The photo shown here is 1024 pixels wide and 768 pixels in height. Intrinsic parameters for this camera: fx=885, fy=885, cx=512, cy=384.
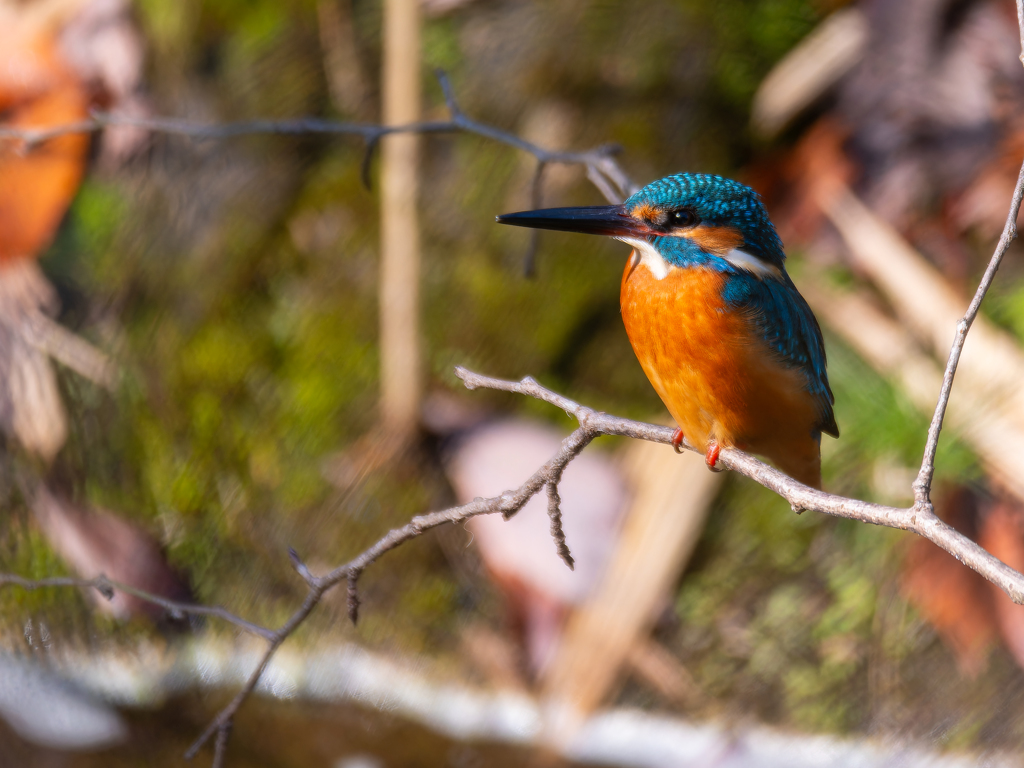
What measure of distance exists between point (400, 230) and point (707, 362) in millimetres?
1453

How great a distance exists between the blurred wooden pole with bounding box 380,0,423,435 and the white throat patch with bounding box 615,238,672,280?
134cm

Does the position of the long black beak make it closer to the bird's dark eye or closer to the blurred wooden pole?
the bird's dark eye

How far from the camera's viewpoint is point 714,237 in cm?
112

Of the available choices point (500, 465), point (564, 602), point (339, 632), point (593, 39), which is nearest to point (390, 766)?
point (339, 632)

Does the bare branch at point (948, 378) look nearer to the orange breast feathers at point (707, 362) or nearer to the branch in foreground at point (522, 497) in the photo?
the branch in foreground at point (522, 497)

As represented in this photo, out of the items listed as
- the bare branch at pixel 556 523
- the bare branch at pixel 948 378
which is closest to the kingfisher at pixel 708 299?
the bare branch at pixel 556 523

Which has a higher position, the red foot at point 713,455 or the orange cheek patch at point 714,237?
the orange cheek patch at point 714,237

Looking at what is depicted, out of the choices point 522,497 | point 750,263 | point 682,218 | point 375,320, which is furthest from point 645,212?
point 375,320

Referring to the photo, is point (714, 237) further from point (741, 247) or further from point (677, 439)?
point (677, 439)

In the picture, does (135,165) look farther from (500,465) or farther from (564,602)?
(564,602)

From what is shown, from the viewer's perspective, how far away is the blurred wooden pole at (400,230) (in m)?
2.35

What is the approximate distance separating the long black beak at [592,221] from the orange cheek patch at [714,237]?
0.20ft

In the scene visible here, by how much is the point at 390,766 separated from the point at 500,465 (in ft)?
2.88

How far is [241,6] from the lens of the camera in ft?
8.29
